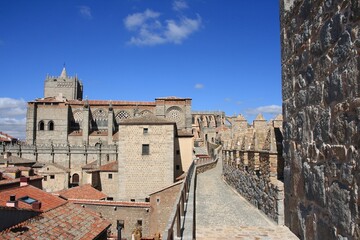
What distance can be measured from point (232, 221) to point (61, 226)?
8.90 metres

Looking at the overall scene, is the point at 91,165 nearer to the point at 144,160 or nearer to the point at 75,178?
the point at 75,178

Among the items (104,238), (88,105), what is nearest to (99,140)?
(88,105)

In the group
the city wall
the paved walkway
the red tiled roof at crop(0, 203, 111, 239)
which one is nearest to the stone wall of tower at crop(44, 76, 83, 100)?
the red tiled roof at crop(0, 203, 111, 239)

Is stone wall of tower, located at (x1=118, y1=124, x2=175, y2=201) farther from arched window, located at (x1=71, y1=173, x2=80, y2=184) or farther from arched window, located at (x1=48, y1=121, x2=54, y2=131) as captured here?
arched window, located at (x1=48, y1=121, x2=54, y2=131)

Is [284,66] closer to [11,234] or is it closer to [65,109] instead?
[11,234]

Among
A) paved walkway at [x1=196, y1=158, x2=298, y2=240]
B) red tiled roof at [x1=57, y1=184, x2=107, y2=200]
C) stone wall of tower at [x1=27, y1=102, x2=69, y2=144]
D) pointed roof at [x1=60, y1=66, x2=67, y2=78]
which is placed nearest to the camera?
paved walkway at [x1=196, y1=158, x2=298, y2=240]

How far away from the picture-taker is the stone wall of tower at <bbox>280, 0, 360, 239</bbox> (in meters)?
2.00

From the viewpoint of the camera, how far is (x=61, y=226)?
14180 mm

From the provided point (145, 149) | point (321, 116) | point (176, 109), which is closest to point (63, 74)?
point (176, 109)

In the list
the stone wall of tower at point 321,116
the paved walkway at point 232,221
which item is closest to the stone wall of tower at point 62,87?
the paved walkway at point 232,221

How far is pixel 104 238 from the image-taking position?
1611 cm

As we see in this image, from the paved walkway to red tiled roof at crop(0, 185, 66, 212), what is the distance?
8.93 m

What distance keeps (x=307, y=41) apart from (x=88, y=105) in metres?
51.4

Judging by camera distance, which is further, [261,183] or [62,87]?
[62,87]
